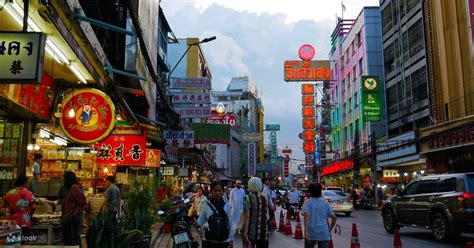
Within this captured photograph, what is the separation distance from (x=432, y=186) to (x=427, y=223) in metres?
1.16

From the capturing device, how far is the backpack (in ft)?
21.5

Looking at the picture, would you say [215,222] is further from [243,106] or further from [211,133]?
[243,106]

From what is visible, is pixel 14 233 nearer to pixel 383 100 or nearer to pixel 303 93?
pixel 383 100

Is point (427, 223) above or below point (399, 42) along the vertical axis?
below

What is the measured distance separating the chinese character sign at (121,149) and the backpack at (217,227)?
9.40 metres

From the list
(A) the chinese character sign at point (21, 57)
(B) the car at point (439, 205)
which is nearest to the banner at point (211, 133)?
(B) the car at point (439, 205)

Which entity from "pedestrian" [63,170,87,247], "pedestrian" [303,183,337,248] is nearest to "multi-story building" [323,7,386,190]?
"pedestrian" [303,183,337,248]

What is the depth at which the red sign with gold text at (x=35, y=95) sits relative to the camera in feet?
27.5

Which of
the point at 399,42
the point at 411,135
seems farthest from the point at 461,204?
the point at 399,42

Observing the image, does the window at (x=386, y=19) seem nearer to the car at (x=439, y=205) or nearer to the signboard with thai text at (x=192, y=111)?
the signboard with thai text at (x=192, y=111)

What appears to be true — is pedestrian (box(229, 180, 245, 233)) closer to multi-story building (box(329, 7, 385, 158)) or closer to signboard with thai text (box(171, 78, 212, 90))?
signboard with thai text (box(171, 78, 212, 90))

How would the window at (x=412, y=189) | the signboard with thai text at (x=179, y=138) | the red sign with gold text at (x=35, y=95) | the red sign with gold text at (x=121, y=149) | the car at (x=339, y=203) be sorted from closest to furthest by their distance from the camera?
1. the red sign with gold text at (x=35, y=95)
2. the window at (x=412, y=189)
3. the red sign with gold text at (x=121, y=149)
4. the signboard with thai text at (x=179, y=138)
5. the car at (x=339, y=203)

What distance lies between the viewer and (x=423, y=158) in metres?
28.4

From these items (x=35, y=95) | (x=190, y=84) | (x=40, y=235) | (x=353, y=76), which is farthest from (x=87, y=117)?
(x=353, y=76)
